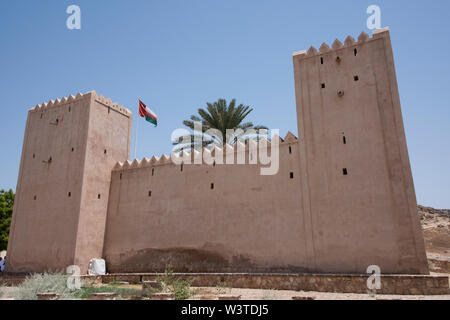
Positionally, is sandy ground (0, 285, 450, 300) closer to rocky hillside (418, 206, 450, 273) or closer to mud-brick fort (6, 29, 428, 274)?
mud-brick fort (6, 29, 428, 274)

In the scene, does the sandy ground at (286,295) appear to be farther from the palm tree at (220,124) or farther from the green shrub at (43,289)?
the palm tree at (220,124)

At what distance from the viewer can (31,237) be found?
14.3m

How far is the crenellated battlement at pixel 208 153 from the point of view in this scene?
1230cm

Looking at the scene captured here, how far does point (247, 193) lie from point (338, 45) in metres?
5.82

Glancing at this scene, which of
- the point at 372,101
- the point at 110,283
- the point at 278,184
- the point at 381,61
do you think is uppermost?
the point at 381,61

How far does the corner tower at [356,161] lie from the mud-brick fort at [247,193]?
0.03m

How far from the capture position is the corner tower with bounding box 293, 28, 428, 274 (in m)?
9.98

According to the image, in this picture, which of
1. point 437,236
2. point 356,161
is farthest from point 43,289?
point 437,236

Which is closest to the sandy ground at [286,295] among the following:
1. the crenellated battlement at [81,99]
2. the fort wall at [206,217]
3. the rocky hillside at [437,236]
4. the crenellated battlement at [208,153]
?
the fort wall at [206,217]

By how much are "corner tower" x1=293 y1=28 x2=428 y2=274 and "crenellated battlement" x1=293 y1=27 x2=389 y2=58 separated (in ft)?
0.10

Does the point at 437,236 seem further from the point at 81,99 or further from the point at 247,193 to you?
the point at 81,99
